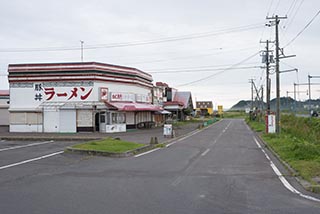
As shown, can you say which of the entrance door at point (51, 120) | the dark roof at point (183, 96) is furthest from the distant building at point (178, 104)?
the entrance door at point (51, 120)

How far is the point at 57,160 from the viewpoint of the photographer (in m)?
17.0

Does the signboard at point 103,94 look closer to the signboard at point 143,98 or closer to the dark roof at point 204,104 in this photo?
the signboard at point 143,98

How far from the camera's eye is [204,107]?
147 m

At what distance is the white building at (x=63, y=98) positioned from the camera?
125 feet

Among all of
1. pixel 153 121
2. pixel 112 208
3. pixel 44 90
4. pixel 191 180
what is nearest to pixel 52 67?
pixel 44 90

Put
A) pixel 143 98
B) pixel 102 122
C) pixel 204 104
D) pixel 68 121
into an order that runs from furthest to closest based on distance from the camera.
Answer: pixel 204 104, pixel 143 98, pixel 102 122, pixel 68 121

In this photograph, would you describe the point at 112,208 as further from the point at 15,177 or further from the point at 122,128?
the point at 122,128

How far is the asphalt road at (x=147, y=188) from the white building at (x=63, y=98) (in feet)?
71.1

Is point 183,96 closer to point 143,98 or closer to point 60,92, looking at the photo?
point 143,98

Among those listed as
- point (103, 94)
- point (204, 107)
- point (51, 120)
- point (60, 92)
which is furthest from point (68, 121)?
point (204, 107)

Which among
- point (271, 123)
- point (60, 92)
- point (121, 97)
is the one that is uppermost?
point (60, 92)

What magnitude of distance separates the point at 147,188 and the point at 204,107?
453 feet

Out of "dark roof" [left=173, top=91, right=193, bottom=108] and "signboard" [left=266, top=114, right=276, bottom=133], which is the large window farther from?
"dark roof" [left=173, top=91, right=193, bottom=108]

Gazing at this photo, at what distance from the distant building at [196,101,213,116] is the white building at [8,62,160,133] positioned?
339 ft
